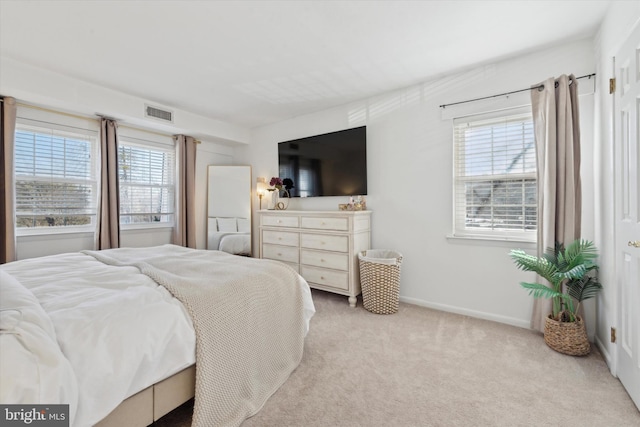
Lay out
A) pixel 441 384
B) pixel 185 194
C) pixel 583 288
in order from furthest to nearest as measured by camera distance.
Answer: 1. pixel 185 194
2. pixel 583 288
3. pixel 441 384

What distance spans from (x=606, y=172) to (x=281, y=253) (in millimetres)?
3171

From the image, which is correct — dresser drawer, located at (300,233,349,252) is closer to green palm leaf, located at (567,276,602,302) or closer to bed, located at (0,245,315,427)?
bed, located at (0,245,315,427)

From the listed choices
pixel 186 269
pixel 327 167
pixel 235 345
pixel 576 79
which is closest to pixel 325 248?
pixel 327 167

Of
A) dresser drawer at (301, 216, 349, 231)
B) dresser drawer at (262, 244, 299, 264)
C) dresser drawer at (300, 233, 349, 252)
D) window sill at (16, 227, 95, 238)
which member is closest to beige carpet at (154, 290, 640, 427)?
dresser drawer at (300, 233, 349, 252)

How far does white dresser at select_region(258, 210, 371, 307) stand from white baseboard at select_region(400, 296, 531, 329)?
0.66 metres

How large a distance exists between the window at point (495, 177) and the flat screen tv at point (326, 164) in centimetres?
107

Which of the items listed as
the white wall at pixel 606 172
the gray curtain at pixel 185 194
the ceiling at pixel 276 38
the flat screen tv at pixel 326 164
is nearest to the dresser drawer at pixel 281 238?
the flat screen tv at pixel 326 164

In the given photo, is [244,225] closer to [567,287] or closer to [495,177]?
[495,177]

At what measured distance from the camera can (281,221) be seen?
12.2 feet

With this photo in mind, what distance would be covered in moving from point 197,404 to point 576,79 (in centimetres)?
338

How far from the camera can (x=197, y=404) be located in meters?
1.25

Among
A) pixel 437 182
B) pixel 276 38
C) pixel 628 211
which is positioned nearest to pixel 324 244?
pixel 437 182

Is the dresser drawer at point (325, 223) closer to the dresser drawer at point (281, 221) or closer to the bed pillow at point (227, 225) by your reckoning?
the dresser drawer at point (281, 221)

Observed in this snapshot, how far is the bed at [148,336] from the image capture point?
2.98 feet
